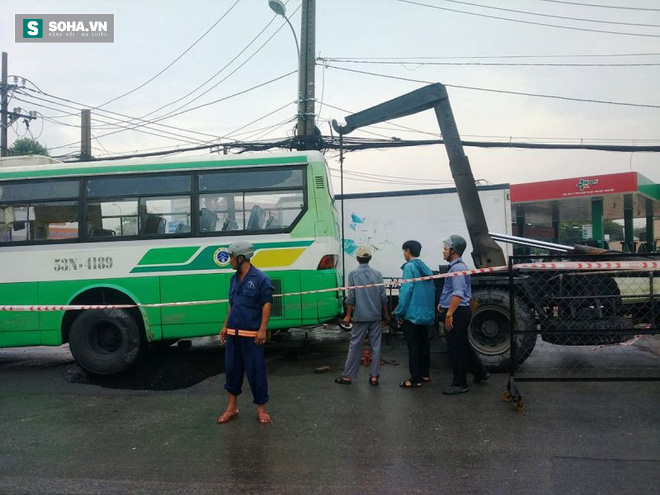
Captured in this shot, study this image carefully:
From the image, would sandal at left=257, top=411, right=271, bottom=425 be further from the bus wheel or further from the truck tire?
the truck tire

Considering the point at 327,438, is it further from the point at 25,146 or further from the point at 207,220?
the point at 25,146

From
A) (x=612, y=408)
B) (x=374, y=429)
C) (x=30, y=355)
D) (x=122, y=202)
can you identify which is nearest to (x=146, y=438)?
(x=374, y=429)

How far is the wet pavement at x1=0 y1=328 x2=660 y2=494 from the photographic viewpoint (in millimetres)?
3807

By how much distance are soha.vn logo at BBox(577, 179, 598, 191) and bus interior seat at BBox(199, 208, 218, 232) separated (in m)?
17.9

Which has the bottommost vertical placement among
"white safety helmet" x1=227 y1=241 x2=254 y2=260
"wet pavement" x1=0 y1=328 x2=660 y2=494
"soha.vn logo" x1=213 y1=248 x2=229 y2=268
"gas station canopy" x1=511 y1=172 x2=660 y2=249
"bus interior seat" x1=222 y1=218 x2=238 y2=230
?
"wet pavement" x1=0 y1=328 x2=660 y2=494

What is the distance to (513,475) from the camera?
383 cm

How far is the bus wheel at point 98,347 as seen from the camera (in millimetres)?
7199

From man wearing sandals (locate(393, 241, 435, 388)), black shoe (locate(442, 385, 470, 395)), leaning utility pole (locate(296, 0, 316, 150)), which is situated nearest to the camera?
black shoe (locate(442, 385, 470, 395))

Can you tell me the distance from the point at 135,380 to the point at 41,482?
10.5 ft

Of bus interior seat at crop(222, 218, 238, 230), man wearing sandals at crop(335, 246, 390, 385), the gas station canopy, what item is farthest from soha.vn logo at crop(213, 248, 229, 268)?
the gas station canopy

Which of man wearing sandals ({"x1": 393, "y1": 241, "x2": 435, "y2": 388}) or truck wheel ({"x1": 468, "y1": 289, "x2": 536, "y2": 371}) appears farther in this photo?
truck wheel ({"x1": 468, "y1": 289, "x2": 536, "y2": 371})

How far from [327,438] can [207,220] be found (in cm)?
383

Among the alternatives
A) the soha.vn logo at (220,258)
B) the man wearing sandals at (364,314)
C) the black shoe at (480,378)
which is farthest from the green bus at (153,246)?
the black shoe at (480,378)

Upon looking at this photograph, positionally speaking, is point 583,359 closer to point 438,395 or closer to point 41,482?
point 438,395
